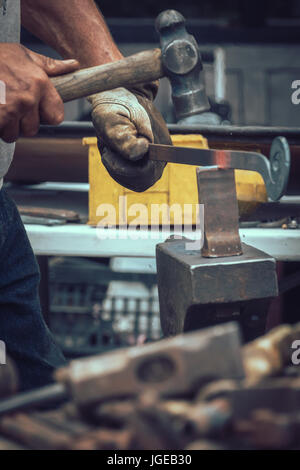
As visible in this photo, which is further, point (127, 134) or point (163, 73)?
point (163, 73)

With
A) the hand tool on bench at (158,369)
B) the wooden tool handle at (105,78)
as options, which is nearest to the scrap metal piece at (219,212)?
the wooden tool handle at (105,78)

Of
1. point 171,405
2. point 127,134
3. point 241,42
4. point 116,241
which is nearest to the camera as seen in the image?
point 171,405

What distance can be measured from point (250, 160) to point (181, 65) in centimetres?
37

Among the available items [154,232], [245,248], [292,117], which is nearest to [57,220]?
[154,232]

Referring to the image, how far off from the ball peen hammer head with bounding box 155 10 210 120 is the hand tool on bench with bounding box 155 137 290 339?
28 centimetres

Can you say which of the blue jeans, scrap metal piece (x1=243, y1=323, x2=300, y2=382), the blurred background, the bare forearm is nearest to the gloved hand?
the bare forearm

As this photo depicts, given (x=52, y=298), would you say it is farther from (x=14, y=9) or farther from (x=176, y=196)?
(x=14, y=9)

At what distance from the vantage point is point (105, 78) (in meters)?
1.24

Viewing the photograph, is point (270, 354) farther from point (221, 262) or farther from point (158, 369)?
point (221, 262)

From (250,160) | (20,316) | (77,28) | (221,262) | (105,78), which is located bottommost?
(20,316)

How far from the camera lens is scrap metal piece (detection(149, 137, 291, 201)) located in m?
1.04

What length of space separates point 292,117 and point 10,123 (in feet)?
12.3

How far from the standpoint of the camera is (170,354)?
487 millimetres

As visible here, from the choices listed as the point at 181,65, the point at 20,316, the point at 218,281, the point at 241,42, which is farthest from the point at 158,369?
the point at 241,42
